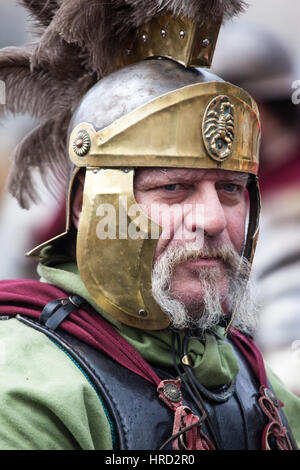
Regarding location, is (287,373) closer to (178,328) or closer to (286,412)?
(286,412)

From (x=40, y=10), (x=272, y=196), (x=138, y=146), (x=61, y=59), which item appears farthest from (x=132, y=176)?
(x=272, y=196)

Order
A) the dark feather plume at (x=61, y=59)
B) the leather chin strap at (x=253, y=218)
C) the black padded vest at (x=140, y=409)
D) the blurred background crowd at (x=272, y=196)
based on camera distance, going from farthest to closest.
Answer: the blurred background crowd at (x=272, y=196)
the leather chin strap at (x=253, y=218)
the dark feather plume at (x=61, y=59)
the black padded vest at (x=140, y=409)

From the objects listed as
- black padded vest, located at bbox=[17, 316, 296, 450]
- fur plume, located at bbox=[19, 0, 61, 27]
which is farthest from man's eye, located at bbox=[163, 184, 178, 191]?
fur plume, located at bbox=[19, 0, 61, 27]

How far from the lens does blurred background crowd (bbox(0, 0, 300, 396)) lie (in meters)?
3.48

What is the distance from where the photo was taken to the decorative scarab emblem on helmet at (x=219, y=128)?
1838 mm

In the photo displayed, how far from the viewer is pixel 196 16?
5.97ft

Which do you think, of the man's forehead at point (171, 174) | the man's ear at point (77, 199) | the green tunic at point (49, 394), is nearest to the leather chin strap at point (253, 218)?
the man's forehead at point (171, 174)

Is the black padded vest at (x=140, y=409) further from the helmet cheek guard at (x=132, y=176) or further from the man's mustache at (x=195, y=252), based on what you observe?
the man's mustache at (x=195, y=252)

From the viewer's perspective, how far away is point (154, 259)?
183 cm

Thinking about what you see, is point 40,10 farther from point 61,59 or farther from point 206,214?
point 206,214

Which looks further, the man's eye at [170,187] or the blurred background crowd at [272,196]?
the blurred background crowd at [272,196]

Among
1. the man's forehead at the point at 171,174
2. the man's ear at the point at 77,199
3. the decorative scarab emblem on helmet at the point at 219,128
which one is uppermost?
the decorative scarab emblem on helmet at the point at 219,128

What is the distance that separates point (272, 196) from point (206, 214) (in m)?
2.23
